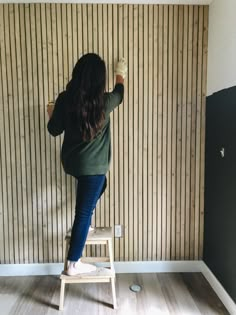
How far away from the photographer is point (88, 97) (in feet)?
6.40

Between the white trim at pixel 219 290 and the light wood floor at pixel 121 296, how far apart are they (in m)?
0.04

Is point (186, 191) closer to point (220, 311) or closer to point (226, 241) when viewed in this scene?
point (226, 241)

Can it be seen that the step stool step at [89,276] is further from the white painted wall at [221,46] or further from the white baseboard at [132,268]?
the white painted wall at [221,46]

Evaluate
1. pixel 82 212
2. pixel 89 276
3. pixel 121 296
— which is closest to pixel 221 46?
pixel 82 212

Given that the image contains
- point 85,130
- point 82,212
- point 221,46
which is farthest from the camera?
point 221,46

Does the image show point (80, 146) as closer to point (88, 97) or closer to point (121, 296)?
point (88, 97)

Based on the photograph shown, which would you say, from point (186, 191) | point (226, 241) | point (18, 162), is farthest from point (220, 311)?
point (18, 162)

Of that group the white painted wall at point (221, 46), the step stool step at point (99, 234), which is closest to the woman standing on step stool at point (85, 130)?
the step stool step at point (99, 234)

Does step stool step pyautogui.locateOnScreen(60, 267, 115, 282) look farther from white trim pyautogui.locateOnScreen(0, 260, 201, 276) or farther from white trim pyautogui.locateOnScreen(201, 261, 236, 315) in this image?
white trim pyautogui.locateOnScreen(201, 261, 236, 315)

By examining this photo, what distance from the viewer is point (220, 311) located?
2133 millimetres

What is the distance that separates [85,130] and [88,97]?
8.8 inches

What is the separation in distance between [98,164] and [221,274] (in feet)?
4.29

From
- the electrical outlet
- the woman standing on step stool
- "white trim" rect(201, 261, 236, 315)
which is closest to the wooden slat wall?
the electrical outlet

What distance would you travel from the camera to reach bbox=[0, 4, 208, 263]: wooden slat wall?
250 cm
